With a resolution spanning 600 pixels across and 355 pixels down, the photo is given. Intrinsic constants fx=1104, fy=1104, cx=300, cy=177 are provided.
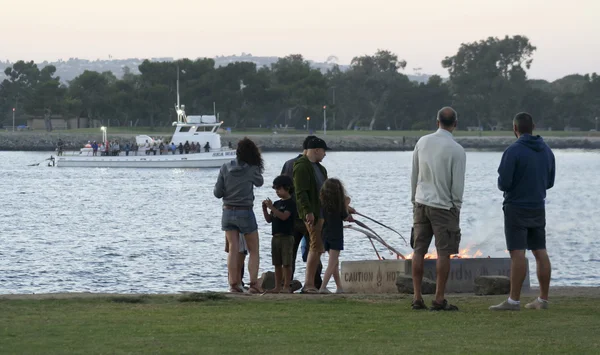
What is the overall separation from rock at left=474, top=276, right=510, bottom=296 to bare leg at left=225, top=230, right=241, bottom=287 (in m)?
2.79

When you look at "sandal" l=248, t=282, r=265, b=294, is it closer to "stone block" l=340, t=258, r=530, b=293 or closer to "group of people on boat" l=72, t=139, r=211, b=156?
"stone block" l=340, t=258, r=530, b=293

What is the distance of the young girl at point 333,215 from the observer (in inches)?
476

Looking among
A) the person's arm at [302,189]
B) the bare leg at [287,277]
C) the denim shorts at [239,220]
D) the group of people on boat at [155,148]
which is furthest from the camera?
the group of people on boat at [155,148]

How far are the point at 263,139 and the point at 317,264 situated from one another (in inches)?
5097

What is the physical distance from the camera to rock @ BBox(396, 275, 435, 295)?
12.3 meters

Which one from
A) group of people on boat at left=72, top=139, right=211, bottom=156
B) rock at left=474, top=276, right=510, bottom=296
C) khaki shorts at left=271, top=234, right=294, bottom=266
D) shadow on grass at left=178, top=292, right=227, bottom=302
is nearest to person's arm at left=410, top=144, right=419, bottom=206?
rock at left=474, top=276, right=510, bottom=296

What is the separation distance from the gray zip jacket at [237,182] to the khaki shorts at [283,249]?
58 centimetres

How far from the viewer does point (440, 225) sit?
412 inches

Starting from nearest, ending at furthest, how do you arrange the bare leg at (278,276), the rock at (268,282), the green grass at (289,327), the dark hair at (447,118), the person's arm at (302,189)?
the green grass at (289,327), the dark hair at (447,118), the person's arm at (302,189), the bare leg at (278,276), the rock at (268,282)

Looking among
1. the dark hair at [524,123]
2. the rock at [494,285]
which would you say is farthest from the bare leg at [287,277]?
the dark hair at [524,123]

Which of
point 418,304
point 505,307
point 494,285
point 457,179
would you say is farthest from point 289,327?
point 494,285

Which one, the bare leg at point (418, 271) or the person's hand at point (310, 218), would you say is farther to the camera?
the person's hand at point (310, 218)

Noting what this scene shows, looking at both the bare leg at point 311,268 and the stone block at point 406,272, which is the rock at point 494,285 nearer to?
the stone block at point 406,272

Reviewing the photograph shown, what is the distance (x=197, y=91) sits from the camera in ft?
461
